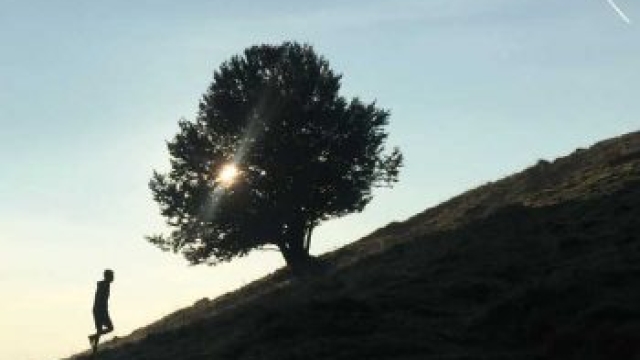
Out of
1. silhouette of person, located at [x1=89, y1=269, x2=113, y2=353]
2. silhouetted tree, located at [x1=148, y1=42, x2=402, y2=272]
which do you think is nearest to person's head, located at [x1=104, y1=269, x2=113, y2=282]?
silhouette of person, located at [x1=89, y1=269, x2=113, y2=353]

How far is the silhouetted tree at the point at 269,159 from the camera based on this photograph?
6081 cm

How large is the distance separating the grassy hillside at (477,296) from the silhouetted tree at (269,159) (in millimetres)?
4994

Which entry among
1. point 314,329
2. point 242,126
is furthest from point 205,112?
Answer: point 314,329

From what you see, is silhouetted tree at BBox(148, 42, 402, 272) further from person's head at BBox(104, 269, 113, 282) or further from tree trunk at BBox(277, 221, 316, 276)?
person's head at BBox(104, 269, 113, 282)

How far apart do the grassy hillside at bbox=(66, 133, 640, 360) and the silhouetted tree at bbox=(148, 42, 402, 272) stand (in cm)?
499

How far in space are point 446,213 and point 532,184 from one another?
542 cm

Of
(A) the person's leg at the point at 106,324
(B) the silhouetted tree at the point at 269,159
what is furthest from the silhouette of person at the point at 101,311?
(B) the silhouetted tree at the point at 269,159

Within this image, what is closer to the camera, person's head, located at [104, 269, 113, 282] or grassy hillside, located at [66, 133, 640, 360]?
grassy hillside, located at [66, 133, 640, 360]

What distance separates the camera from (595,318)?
27828 millimetres

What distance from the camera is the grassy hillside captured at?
2752 centimetres

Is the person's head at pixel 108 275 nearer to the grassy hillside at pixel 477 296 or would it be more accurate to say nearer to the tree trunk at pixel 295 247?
the grassy hillside at pixel 477 296

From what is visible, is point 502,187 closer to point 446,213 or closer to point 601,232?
point 446,213

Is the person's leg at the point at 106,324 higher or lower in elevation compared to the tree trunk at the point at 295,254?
lower

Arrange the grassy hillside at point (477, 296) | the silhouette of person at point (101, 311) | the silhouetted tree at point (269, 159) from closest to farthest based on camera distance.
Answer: the grassy hillside at point (477, 296) → the silhouette of person at point (101, 311) → the silhouetted tree at point (269, 159)
